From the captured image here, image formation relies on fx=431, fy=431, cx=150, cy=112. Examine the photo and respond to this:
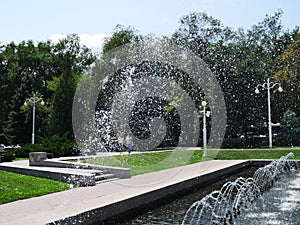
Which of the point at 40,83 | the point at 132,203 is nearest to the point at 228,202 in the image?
the point at 132,203

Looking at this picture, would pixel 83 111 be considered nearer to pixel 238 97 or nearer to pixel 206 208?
pixel 238 97

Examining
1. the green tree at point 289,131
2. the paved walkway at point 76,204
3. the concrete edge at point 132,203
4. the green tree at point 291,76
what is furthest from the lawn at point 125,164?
the green tree at point 291,76

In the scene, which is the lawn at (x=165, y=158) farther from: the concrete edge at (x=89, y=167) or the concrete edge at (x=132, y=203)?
the concrete edge at (x=132, y=203)

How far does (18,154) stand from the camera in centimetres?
2252

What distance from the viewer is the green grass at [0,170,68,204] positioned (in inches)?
353

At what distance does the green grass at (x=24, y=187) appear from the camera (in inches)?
353

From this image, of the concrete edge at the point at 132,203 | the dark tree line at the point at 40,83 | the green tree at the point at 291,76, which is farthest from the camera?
the dark tree line at the point at 40,83

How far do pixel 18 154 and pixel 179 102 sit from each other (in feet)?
43.5

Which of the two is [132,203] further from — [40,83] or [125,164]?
[40,83]

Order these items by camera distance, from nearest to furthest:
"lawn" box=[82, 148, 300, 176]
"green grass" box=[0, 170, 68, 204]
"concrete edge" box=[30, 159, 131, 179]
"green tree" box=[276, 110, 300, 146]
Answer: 1. "green grass" box=[0, 170, 68, 204]
2. "concrete edge" box=[30, 159, 131, 179]
3. "lawn" box=[82, 148, 300, 176]
4. "green tree" box=[276, 110, 300, 146]

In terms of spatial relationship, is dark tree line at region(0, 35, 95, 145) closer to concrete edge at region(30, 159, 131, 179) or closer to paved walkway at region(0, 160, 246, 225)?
concrete edge at region(30, 159, 131, 179)

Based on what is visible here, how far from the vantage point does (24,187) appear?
1028 centimetres

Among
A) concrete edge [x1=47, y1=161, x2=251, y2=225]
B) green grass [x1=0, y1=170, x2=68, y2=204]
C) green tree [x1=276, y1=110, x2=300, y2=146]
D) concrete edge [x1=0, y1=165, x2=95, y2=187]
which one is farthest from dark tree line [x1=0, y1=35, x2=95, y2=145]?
concrete edge [x1=47, y1=161, x2=251, y2=225]

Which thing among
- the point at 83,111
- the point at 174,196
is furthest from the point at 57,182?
the point at 83,111
